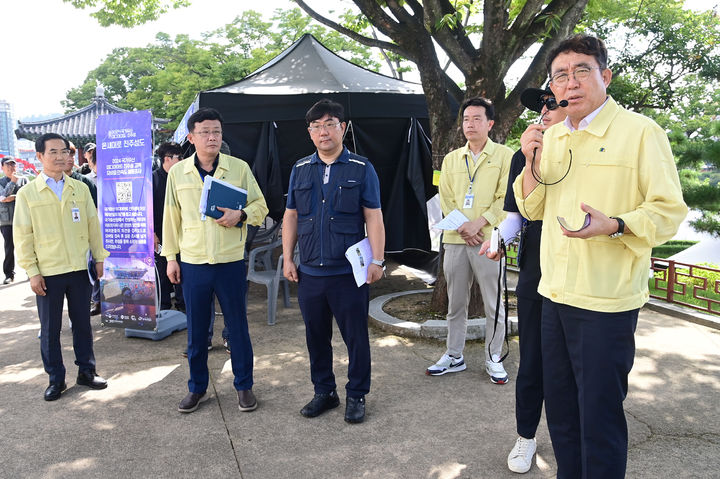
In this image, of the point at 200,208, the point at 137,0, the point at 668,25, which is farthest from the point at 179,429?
the point at 668,25

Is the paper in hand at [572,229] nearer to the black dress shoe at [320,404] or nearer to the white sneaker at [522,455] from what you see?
the white sneaker at [522,455]

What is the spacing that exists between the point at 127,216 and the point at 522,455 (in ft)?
13.6

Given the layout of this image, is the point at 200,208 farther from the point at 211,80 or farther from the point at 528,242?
the point at 211,80

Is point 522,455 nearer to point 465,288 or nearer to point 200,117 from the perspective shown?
point 465,288

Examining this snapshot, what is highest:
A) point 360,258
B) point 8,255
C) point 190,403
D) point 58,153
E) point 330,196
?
point 58,153

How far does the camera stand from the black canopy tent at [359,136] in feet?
21.2

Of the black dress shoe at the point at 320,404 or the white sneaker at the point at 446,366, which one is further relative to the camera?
the white sneaker at the point at 446,366

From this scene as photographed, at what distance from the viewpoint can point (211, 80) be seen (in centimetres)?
2164

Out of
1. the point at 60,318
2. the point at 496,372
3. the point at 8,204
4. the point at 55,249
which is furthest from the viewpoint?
the point at 8,204

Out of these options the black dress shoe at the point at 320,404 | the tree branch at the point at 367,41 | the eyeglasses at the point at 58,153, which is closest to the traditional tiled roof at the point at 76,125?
the tree branch at the point at 367,41

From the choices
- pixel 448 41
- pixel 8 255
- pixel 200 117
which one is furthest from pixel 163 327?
pixel 8 255

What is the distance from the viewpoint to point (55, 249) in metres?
3.76

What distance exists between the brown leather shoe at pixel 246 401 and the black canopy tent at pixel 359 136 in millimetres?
3512

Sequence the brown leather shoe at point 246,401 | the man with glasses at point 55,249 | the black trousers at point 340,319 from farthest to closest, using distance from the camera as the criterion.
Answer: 1. the man with glasses at point 55,249
2. the brown leather shoe at point 246,401
3. the black trousers at point 340,319
